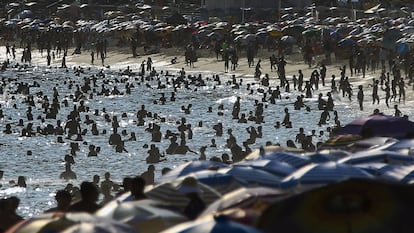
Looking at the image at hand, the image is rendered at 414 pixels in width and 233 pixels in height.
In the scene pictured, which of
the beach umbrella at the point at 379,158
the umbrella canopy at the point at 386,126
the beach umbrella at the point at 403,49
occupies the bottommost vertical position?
the beach umbrella at the point at 403,49

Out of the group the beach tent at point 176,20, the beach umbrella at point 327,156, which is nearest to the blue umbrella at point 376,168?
the beach umbrella at point 327,156

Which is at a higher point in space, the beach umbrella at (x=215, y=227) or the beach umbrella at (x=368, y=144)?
the beach umbrella at (x=215, y=227)

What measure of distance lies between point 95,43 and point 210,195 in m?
60.9

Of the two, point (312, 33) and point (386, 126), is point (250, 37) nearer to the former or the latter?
point (312, 33)

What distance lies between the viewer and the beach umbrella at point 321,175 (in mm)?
13013

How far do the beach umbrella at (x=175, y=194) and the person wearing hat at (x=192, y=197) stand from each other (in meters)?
0.07

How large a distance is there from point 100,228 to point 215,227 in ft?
3.60

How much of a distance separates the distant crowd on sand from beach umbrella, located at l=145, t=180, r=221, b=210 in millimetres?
8790

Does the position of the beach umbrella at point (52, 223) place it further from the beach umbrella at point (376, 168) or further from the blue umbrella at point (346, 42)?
the blue umbrella at point (346, 42)

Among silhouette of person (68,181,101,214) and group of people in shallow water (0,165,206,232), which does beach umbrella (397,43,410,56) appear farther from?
silhouette of person (68,181,101,214)

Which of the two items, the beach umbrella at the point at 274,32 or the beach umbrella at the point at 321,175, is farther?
the beach umbrella at the point at 274,32

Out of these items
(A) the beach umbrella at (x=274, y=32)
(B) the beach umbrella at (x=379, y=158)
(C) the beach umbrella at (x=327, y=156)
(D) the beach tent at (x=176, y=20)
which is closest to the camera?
(B) the beach umbrella at (x=379, y=158)

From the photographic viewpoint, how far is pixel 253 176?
1434cm

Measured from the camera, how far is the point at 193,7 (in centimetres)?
8631
